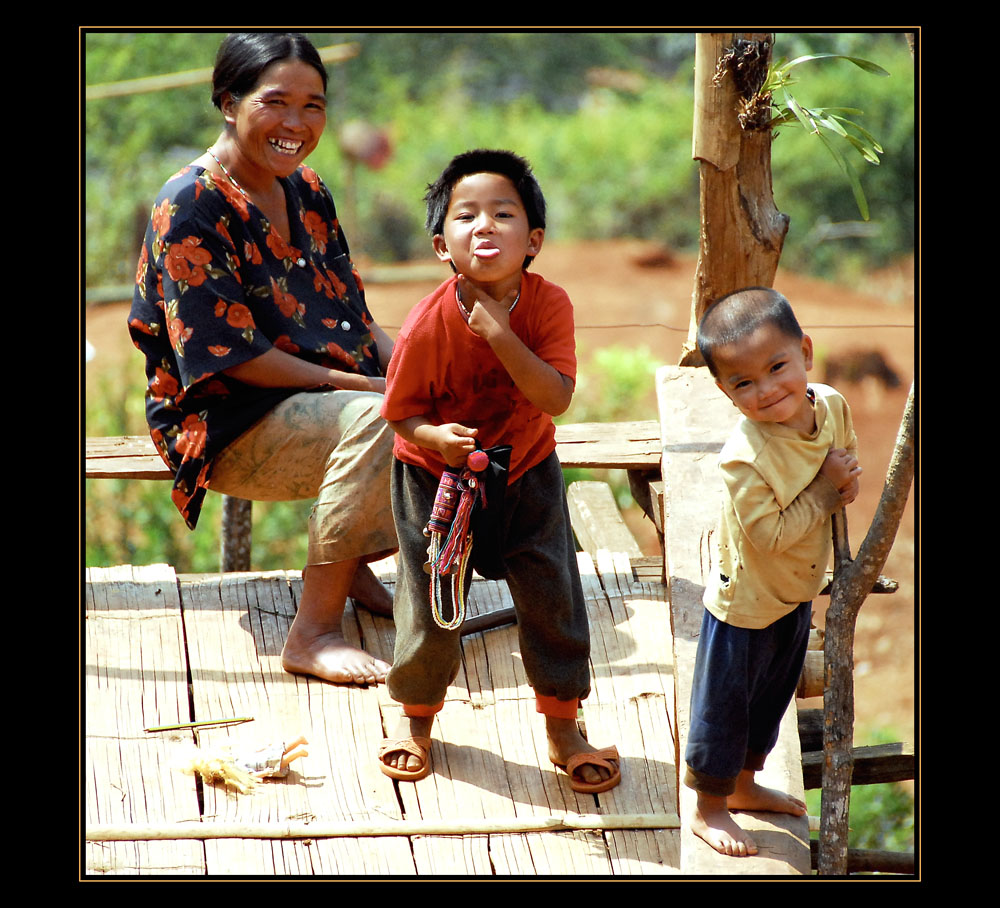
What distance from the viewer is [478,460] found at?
256 centimetres

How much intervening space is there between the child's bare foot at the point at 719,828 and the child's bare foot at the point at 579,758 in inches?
19.4

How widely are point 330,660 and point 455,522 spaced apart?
0.95 metres

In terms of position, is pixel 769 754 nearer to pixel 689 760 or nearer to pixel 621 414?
pixel 689 760

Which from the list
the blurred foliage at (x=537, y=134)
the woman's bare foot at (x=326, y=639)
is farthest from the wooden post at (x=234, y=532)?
the blurred foliage at (x=537, y=134)

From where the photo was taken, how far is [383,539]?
11.0ft

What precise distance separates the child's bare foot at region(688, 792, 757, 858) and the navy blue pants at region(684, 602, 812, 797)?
36mm

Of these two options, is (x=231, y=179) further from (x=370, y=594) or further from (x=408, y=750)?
(x=408, y=750)

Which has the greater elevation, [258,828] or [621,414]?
[621,414]

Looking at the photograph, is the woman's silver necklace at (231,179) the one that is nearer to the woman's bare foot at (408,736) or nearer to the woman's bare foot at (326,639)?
the woman's bare foot at (326,639)

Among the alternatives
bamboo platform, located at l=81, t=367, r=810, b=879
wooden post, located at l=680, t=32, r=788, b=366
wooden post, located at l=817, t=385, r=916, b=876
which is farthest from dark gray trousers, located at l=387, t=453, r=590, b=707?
wooden post, located at l=680, t=32, r=788, b=366

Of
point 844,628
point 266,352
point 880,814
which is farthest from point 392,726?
point 880,814

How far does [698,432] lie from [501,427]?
101 cm

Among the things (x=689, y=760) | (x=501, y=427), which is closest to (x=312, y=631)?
(x=501, y=427)
